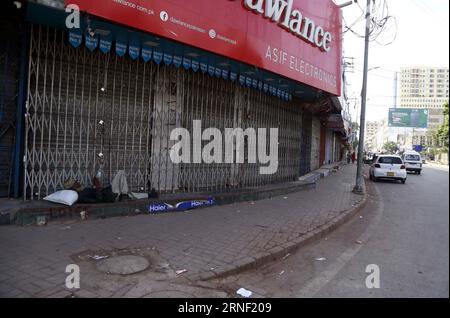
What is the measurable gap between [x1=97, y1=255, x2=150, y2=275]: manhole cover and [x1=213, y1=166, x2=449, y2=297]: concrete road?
39.1 inches

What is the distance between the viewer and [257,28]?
8414 mm

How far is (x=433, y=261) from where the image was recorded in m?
5.08

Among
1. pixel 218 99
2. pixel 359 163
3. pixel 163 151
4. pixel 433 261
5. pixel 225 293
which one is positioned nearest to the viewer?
pixel 225 293

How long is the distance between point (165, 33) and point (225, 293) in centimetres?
459

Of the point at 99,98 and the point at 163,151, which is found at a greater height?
the point at 99,98

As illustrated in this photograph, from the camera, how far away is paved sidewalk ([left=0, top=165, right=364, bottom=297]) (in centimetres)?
379

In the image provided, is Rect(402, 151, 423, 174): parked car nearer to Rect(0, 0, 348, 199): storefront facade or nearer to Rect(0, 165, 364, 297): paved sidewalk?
Rect(0, 0, 348, 199): storefront facade

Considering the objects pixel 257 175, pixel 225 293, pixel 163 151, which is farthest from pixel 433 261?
pixel 257 175

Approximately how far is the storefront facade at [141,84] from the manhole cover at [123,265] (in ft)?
9.32

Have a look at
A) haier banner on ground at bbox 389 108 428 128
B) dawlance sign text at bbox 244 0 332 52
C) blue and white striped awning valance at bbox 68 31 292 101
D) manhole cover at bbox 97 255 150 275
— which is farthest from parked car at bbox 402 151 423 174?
manhole cover at bbox 97 255 150 275

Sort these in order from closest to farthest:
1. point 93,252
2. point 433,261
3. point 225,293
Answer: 1. point 225,293
2. point 93,252
3. point 433,261

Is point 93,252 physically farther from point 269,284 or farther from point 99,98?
point 99,98

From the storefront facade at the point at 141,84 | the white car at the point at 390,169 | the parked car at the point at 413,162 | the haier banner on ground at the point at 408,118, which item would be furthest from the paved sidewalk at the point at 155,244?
the haier banner on ground at the point at 408,118

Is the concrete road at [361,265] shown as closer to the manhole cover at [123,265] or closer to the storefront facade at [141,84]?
the manhole cover at [123,265]
